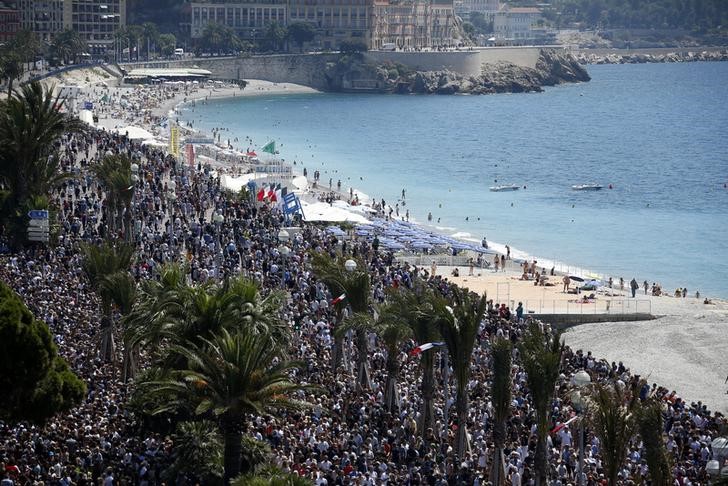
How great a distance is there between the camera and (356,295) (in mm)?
30281

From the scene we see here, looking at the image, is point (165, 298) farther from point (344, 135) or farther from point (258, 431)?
point (344, 135)

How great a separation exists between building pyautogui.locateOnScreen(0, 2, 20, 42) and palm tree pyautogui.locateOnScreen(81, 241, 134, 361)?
114m

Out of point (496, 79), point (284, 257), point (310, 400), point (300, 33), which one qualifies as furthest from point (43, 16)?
point (310, 400)

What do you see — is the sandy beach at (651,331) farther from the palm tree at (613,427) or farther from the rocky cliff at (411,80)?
the rocky cliff at (411,80)

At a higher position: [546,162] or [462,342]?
[462,342]

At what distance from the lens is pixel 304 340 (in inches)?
1275

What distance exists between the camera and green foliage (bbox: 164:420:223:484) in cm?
2169

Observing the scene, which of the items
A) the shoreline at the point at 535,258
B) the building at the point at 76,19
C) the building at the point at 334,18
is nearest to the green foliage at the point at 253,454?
the shoreline at the point at 535,258

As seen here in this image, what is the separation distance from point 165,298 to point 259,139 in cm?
7821

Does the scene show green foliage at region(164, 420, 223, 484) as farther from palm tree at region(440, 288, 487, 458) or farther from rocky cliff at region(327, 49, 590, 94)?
rocky cliff at region(327, 49, 590, 94)

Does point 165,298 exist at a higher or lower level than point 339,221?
higher

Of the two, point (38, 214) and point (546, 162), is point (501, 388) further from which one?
point (546, 162)

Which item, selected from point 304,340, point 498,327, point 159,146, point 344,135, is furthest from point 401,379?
point 344,135

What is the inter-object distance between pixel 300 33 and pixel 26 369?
16027 cm
